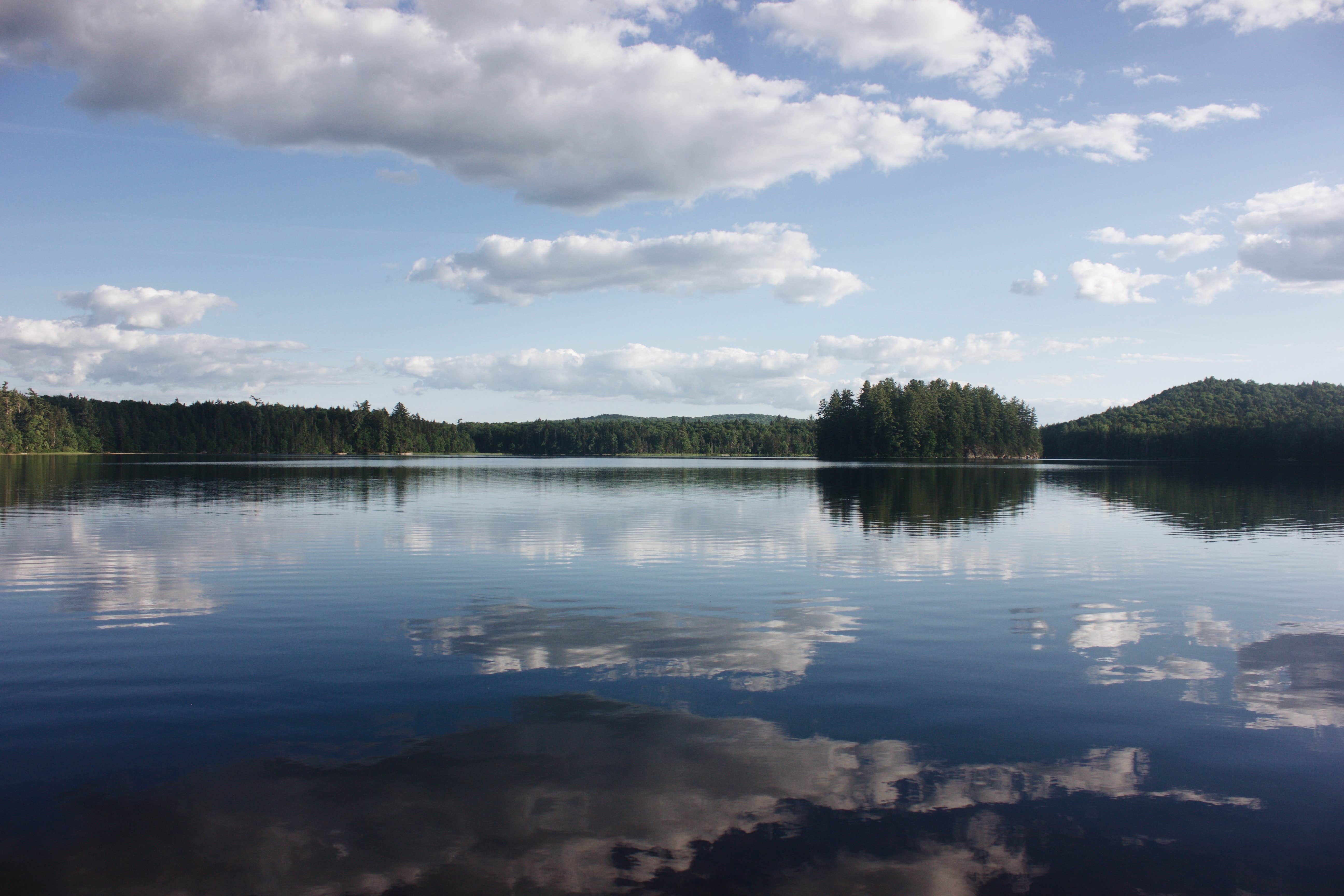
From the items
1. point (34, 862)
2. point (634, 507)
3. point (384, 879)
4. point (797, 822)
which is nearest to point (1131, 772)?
point (797, 822)

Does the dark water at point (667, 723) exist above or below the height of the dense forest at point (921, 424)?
below

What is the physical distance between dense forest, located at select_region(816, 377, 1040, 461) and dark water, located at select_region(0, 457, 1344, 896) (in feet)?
511

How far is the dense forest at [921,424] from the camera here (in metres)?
179

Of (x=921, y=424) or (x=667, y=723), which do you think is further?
(x=921, y=424)

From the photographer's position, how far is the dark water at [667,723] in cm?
718

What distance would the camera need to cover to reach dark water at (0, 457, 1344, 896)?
718 cm

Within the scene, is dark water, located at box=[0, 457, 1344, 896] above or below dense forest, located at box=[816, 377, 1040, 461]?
below

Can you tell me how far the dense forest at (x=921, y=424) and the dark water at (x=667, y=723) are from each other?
156 meters

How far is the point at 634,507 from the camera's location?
154ft

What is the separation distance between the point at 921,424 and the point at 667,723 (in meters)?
176

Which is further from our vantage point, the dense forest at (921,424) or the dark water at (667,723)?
the dense forest at (921,424)

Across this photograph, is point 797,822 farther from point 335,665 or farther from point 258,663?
point 258,663

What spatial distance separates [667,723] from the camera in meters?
10.4

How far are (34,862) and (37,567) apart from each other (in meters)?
Result: 21.2
